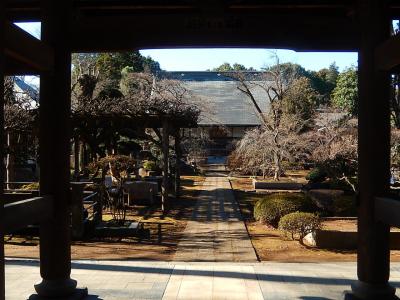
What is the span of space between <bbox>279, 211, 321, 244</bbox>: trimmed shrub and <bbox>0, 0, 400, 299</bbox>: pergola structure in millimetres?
4930

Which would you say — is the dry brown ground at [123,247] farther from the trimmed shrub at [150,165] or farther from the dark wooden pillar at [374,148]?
the trimmed shrub at [150,165]

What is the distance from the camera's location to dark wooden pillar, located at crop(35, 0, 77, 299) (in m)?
5.03

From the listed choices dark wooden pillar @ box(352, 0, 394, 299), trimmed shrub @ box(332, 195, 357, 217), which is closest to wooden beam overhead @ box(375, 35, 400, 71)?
dark wooden pillar @ box(352, 0, 394, 299)

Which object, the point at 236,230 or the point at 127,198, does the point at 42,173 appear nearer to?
the point at 236,230

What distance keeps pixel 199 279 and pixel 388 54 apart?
13.9 feet

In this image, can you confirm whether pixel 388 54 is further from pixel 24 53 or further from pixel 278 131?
pixel 278 131

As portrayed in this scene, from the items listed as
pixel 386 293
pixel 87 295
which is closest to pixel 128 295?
pixel 87 295

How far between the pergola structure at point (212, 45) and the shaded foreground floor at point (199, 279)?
48.6 inches

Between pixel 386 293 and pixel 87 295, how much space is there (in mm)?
3526

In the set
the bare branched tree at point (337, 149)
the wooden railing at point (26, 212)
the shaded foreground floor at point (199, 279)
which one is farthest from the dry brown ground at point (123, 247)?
the bare branched tree at point (337, 149)

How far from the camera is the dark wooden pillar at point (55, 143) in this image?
5.03 m

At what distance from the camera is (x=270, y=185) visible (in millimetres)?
Result: 21547

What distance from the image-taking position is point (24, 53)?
401cm

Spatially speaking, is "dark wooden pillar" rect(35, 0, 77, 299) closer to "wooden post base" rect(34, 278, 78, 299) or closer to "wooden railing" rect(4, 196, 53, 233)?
"wooden post base" rect(34, 278, 78, 299)
